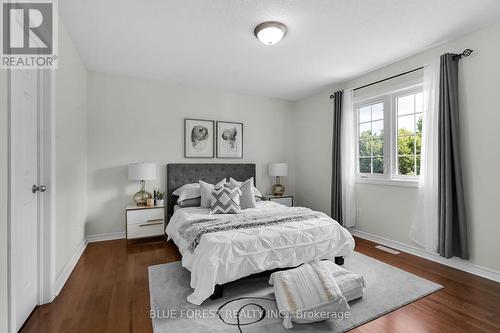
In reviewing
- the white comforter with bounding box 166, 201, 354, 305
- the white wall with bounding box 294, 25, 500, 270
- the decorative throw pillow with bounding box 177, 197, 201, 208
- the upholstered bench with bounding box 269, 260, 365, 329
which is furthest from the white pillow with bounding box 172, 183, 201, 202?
the white wall with bounding box 294, 25, 500, 270

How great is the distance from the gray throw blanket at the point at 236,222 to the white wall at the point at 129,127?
1.74m

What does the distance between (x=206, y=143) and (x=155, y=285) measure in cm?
264

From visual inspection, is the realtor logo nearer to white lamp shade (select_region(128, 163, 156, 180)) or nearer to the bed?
white lamp shade (select_region(128, 163, 156, 180))

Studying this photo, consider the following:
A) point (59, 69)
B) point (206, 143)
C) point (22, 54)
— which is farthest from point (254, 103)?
point (22, 54)

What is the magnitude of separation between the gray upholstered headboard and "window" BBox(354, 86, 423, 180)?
6.87ft

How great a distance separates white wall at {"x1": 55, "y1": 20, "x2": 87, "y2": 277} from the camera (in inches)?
91.1

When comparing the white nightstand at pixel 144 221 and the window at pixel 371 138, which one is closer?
the white nightstand at pixel 144 221

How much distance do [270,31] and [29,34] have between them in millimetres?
2070

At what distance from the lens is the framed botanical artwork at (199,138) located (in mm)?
4289

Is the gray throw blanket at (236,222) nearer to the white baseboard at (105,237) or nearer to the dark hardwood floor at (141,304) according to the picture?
the dark hardwood floor at (141,304)

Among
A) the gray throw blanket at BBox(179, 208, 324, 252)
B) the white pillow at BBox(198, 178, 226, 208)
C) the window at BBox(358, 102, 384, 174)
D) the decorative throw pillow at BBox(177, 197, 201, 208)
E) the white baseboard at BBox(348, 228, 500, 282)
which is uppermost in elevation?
the window at BBox(358, 102, 384, 174)

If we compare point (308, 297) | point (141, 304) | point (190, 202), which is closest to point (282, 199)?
point (190, 202)

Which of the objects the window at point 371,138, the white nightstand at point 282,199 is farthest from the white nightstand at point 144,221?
the window at point 371,138

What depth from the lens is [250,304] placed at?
2.03 metres
